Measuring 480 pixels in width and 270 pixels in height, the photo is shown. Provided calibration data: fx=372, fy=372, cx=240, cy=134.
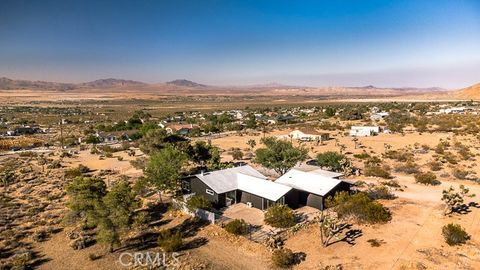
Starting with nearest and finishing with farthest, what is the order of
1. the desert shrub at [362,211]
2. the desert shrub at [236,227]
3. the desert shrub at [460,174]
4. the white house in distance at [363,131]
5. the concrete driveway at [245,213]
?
1. the desert shrub at [236,227]
2. the desert shrub at [362,211]
3. the concrete driveway at [245,213]
4. the desert shrub at [460,174]
5. the white house in distance at [363,131]

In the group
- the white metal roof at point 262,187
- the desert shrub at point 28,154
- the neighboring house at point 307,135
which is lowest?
the desert shrub at point 28,154

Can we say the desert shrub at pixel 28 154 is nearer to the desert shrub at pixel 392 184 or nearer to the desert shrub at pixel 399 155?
the desert shrub at pixel 392 184

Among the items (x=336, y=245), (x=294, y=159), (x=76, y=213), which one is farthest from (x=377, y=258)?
(x=76, y=213)

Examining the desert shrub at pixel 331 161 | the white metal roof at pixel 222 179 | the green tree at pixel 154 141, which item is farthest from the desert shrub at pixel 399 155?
the green tree at pixel 154 141

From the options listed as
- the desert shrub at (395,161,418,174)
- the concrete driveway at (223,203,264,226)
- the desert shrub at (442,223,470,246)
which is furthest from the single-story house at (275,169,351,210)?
the desert shrub at (395,161,418,174)

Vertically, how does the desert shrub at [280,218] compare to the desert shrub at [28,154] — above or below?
above

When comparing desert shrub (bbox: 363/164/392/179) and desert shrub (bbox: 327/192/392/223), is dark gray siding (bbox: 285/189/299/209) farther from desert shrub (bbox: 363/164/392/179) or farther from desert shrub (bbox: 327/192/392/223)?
desert shrub (bbox: 363/164/392/179)

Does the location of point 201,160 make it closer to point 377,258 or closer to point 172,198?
point 172,198

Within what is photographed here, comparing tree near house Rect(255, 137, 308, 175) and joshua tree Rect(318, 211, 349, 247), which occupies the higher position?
tree near house Rect(255, 137, 308, 175)
